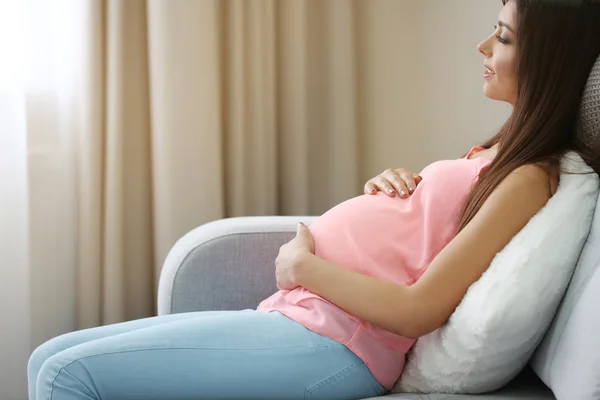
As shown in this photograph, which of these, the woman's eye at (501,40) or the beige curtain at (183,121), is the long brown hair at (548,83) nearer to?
the woman's eye at (501,40)

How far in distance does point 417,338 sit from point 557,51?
1.68 feet

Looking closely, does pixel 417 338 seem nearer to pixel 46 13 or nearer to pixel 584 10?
pixel 584 10

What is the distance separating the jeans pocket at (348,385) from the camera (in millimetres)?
1075

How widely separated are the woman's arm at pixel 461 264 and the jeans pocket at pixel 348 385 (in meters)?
0.09

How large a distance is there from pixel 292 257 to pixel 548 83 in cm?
51

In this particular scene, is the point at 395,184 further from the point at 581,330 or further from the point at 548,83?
the point at 581,330

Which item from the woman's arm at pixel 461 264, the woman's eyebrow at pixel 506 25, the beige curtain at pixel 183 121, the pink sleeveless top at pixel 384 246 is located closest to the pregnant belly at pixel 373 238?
the pink sleeveless top at pixel 384 246

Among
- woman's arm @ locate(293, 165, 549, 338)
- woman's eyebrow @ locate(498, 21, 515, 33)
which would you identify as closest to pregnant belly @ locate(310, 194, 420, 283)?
woman's arm @ locate(293, 165, 549, 338)

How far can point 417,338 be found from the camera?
3.67 ft

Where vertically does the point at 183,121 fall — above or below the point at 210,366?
above

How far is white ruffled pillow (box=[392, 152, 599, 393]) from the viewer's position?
0.94 metres

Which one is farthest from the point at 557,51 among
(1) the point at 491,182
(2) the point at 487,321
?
(2) the point at 487,321

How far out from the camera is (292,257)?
119cm

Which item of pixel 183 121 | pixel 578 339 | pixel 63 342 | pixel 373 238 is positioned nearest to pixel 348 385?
pixel 373 238
